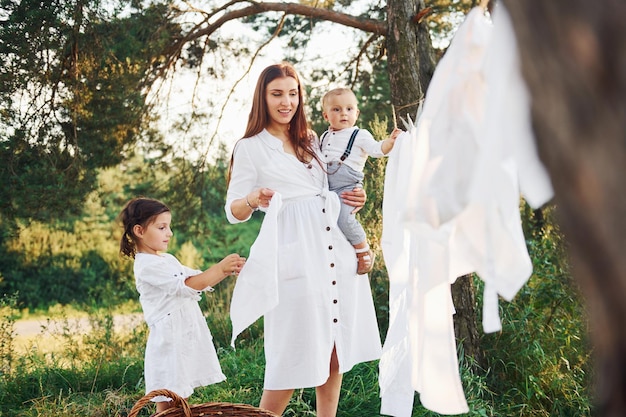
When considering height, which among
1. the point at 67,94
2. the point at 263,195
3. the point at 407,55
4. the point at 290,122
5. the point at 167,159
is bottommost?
the point at 263,195

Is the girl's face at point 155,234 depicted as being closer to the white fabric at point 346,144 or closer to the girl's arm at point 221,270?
the girl's arm at point 221,270

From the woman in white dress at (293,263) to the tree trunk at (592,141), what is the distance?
223 centimetres

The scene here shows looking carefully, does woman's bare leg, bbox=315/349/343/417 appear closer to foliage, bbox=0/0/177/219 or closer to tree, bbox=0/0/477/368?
tree, bbox=0/0/477/368

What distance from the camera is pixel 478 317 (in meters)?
4.84

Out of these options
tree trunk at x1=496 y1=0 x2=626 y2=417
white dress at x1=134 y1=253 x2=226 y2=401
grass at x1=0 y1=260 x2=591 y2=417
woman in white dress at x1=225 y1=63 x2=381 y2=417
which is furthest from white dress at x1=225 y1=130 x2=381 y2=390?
tree trunk at x1=496 y1=0 x2=626 y2=417

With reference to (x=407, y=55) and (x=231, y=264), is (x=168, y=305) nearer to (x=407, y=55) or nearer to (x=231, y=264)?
(x=231, y=264)

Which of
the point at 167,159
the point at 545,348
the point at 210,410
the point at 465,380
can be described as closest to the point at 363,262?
the point at 210,410

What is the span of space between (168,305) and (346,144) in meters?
1.08

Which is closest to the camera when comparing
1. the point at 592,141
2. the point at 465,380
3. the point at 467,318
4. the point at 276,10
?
the point at 592,141

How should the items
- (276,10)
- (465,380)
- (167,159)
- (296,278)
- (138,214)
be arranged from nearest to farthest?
1. (296,278)
2. (138,214)
3. (465,380)
4. (276,10)
5. (167,159)

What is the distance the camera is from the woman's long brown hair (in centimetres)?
328

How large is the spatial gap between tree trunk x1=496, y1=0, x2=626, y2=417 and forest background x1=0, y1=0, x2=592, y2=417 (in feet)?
10.4

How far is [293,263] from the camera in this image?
318 centimetres

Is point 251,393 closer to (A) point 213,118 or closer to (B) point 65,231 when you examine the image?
(A) point 213,118
